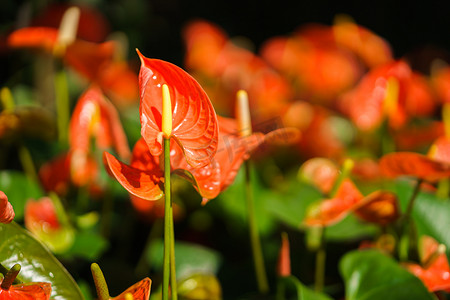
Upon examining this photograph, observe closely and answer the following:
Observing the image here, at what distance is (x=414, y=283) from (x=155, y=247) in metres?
0.34

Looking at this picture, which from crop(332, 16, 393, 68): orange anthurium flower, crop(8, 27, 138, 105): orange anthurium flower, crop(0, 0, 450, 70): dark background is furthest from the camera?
crop(0, 0, 450, 70): dark background

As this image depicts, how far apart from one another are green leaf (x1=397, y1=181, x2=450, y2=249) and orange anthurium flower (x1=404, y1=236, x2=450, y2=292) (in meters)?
0.09

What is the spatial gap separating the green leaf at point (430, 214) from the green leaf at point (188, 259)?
26cm

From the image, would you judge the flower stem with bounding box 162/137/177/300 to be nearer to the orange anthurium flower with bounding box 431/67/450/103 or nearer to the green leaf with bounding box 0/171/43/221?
the green leaf with bounding box 0/171/43/221

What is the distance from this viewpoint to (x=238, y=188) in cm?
81

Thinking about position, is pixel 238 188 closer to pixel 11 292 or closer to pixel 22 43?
pixel 22 43

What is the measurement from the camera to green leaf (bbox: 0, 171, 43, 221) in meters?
0.57

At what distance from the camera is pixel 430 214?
65 cm

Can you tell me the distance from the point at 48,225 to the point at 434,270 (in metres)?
0.43

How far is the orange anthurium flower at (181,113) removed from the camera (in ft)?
1.25

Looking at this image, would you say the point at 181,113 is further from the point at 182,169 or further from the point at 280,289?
the point at 280,289

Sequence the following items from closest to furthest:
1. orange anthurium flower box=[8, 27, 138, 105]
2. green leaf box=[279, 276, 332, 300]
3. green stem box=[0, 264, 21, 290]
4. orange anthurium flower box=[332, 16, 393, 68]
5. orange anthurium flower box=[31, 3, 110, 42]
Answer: green stem box=[0, 264, 21, 290], green leaf box=[279, 276, 332, 300], orange anthurium flower box=[8, 27, 138, 105], orange anthurium flower box=[31, 3, 110, 42], orange anthurium flower box=[332, 16, 393, 68]

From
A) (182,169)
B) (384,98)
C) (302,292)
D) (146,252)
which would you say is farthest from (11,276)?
(384,98)

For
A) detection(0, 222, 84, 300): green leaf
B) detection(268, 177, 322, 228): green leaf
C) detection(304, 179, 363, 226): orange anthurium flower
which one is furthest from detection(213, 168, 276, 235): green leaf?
detection(0, 222, 84, 300): green leaf
